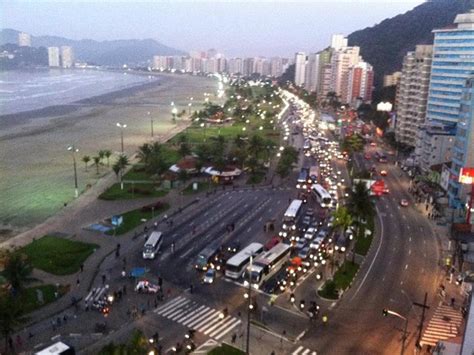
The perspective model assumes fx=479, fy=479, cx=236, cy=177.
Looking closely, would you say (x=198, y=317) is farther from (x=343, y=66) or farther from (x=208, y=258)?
(x=343, y=66)

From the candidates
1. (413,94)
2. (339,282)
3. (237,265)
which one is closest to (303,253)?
(339,282)

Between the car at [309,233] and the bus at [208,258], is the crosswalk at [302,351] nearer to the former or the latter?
the bus at [208,258]

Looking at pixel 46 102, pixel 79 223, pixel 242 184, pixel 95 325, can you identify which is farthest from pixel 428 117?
pixel 46 102

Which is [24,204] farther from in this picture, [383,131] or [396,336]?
[383,131]

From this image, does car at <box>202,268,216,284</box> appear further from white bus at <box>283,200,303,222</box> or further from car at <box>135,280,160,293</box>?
→ white bus at <box>283,200,303,222</box>

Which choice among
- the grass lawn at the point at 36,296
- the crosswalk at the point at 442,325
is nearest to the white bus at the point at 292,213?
the crosswalk at the point at 442,325

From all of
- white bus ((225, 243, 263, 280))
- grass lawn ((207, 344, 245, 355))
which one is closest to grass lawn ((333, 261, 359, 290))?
white bus ((225, 243, 263, 280))
